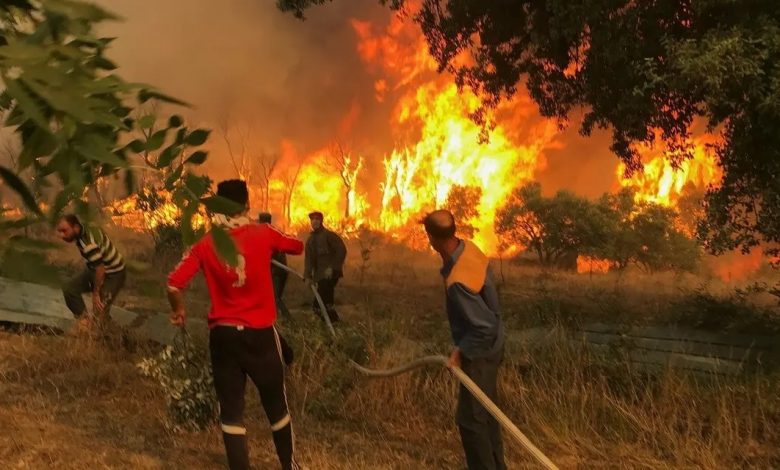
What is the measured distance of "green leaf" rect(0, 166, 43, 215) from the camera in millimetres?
1217

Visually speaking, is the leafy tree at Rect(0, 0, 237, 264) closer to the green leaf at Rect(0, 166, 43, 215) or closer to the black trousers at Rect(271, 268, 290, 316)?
the green leaf at Rect(0, 166, 43, 215)

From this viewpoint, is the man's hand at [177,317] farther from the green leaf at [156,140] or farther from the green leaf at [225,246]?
the green leaf at [225,246]

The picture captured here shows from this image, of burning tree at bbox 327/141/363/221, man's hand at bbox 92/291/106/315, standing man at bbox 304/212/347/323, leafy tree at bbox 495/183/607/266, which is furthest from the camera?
burning tree at bbox 327/141/363/221

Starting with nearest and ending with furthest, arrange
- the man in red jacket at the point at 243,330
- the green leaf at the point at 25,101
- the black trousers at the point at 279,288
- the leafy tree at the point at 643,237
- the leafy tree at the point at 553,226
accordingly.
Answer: the green leaf at the point at 25,101 < the man in red jacket at the point at 243,330 < the black trousers at the point at 279,288 < the leafy tree at the point at 553,226 < the leafy tree at the point at 643,237

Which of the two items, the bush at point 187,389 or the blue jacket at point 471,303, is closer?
the blue jacket at point 471,303

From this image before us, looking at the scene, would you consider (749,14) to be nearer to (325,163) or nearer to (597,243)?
(597,243)

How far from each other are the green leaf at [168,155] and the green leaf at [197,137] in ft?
0.11

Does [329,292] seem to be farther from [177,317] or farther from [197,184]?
[197,184]

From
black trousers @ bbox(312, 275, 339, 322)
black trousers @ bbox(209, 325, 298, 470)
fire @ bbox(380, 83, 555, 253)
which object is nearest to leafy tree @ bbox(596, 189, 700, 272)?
fire @ bbox(380, 83, 555, 253)

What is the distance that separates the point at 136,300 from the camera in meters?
11.2

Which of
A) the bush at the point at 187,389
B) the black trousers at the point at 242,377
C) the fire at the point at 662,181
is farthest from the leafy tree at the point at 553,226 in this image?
the black trousers at the point at 242,377

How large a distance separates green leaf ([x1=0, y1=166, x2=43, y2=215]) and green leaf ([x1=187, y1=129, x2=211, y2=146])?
0.30m

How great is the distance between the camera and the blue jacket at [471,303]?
3854 millimetres

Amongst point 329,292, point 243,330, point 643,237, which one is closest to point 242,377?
point 243,330
